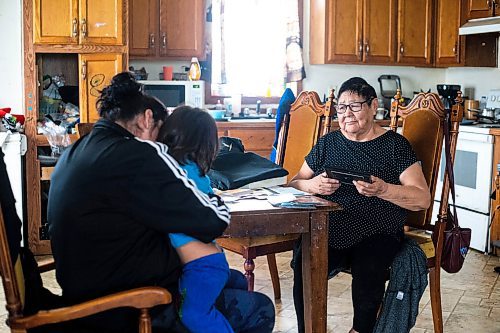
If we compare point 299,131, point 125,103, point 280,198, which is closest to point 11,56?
point 299,131

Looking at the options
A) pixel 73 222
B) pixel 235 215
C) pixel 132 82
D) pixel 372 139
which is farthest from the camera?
pixel 372 139

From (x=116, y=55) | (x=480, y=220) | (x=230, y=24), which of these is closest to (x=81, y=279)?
(x=116, y=55)

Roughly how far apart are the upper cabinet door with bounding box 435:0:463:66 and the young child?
4.05m

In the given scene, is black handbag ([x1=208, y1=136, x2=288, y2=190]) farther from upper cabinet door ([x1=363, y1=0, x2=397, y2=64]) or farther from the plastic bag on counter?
upper cabinet door ([x1=363, y1=0, x2=397, y2=64])

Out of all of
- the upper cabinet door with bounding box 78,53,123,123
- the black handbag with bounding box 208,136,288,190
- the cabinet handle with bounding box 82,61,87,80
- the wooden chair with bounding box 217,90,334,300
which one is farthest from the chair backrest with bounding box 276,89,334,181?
the cabinet handle with bounding box 82,61,87,80

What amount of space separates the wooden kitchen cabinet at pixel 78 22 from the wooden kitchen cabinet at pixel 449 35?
2641 millimetres

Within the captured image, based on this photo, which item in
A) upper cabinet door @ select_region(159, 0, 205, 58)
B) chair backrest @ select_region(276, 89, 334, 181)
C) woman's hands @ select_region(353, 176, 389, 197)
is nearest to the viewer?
woman's hands @ select_region(353, 176, 389, 197)

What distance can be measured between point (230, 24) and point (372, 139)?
2.90 metres

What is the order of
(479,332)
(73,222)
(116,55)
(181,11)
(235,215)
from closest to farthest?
(73,222) < (235,215) < (479,332) < (116,55) < (181,11)

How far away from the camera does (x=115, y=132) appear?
188cm

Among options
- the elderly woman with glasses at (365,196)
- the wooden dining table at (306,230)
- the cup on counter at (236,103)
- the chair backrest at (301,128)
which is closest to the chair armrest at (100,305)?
the wooden dining table at (306,230)

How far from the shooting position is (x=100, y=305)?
1.75 meters

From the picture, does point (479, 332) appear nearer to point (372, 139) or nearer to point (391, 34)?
point (372, 139)

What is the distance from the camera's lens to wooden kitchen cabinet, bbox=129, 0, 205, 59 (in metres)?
5.05
